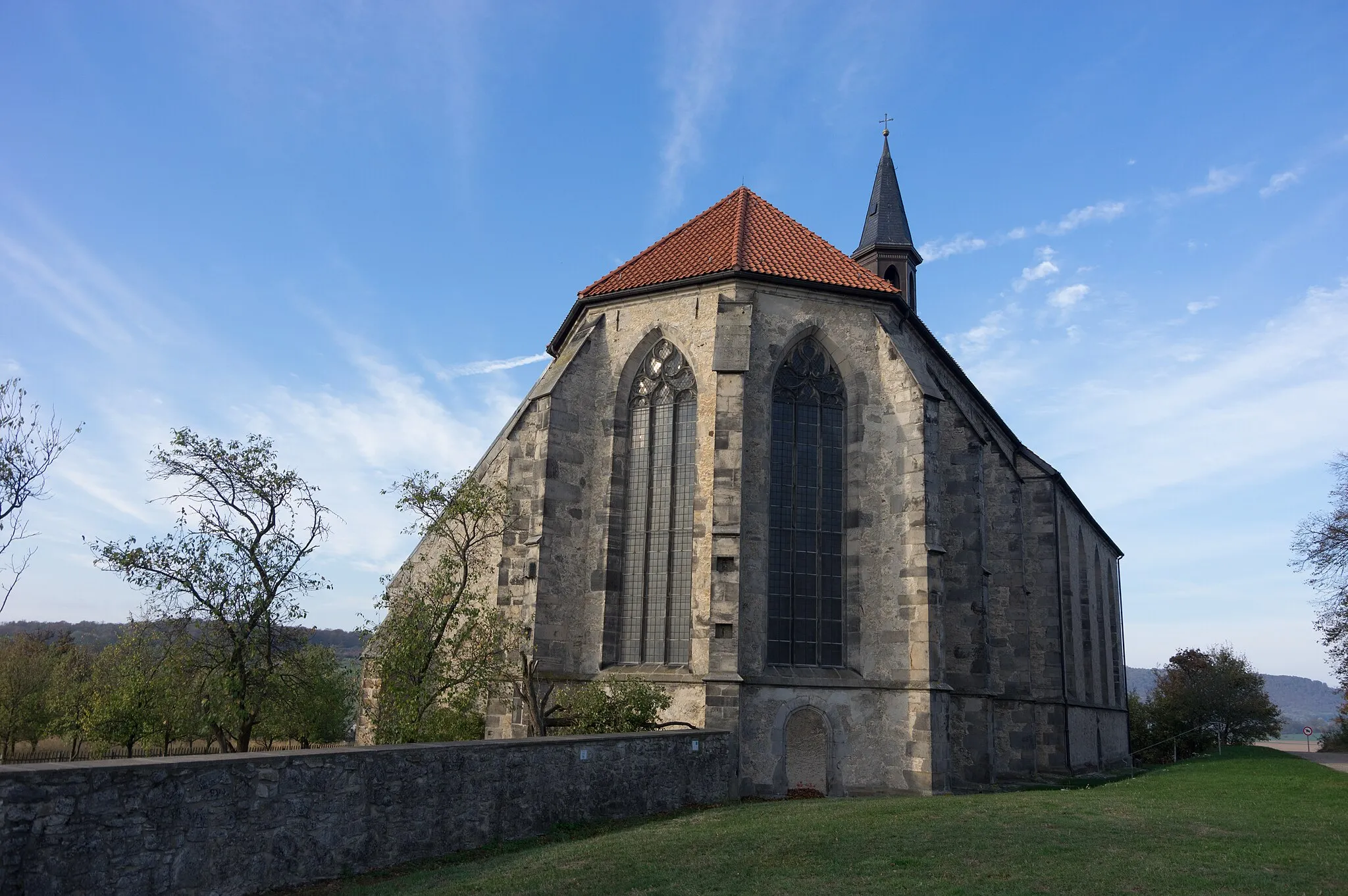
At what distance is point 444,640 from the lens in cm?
1725

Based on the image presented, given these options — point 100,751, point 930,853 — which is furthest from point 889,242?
point 100,751

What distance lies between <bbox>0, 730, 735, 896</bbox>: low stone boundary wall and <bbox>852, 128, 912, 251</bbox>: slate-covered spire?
77.2ft

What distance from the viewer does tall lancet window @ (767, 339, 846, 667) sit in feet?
58.1

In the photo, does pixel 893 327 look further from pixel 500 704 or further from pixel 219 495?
pixel 219 495

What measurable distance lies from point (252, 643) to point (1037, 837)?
13.3 m

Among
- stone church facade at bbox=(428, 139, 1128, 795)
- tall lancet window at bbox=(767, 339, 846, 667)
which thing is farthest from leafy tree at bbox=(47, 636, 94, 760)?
tall lancet window at bbox=(767, 339, 846, 667)

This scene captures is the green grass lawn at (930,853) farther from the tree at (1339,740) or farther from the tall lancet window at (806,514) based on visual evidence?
the tree at (1339,740)

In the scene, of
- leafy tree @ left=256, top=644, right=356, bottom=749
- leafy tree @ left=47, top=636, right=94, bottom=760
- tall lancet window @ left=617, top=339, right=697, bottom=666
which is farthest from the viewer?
leafy tree @ left=47, top=636, right=94, bottom=760

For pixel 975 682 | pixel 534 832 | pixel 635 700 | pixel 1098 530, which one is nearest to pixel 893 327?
pixel 975 682

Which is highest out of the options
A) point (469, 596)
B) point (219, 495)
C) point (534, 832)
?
point (219, 495)

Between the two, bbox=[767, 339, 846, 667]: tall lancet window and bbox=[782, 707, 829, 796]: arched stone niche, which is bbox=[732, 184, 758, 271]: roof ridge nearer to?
bbox=[767, 339, 846, 667]: tall lancet window

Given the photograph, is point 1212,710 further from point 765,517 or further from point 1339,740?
point 765,517

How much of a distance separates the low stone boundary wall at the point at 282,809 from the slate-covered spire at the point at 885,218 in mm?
23526

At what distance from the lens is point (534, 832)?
36.0 ft
